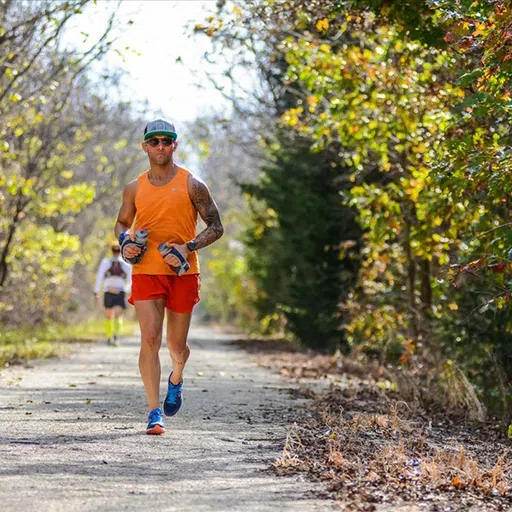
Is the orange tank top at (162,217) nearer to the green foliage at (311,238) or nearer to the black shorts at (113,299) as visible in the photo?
the green foliage at (311,238)

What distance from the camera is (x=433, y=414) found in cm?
1127

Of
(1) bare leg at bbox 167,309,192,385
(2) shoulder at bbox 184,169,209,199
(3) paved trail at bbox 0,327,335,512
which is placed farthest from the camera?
(1) bare leg at bbox 167,309,192,385

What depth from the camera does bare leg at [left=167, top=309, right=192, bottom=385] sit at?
8.61m

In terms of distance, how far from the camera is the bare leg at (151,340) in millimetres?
8398

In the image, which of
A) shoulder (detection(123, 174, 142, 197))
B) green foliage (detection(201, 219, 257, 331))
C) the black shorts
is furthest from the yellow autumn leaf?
green foliage (detection(201, 219, 257, 331))

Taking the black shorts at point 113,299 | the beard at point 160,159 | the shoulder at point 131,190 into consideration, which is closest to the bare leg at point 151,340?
the shoulder at point 131,190

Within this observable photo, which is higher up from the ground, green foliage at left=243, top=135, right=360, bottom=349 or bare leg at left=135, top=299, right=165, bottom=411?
green foliage at left=243, top=135, right=360, bottom=349

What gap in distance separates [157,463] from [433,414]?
4815 mm

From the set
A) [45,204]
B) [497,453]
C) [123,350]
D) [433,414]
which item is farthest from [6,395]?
[45,204]

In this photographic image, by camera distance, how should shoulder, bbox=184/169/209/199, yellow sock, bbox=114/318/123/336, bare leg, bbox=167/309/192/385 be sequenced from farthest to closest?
yellow sock, bbox=114/318/123/336, bare leg, bbox=167/309/192/385, shoulder, bbox=184/169/209/199

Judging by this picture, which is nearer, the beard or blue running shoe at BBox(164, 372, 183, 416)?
the beard

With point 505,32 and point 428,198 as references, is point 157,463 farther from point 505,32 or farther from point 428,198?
point 428,198

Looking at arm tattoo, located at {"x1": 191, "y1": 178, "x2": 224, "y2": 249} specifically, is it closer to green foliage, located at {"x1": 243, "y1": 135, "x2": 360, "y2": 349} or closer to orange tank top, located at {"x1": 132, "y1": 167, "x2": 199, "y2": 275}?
orange tank top, located at {"x1": 132, "y1": 167, "x2": 199, "y2": 275}

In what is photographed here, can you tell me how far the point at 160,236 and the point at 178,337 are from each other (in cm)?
85
